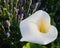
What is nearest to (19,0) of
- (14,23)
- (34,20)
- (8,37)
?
(14,23)

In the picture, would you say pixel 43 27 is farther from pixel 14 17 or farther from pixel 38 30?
pixel 14 17

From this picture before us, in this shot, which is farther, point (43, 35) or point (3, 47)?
point (3, 47)

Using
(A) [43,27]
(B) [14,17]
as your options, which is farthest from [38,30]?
(B) [14,17]

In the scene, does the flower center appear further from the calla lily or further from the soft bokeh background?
the soft bokeh background

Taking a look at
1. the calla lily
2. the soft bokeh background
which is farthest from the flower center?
the soft bokeh background

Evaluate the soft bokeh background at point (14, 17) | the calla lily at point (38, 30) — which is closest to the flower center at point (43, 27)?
the calla lily at point (38, 30)

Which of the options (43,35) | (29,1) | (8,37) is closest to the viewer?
(43,35)

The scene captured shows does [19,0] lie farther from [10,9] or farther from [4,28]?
[4,28]

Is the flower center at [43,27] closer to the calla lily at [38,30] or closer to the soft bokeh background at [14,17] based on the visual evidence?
the calla lily at [38,30]
